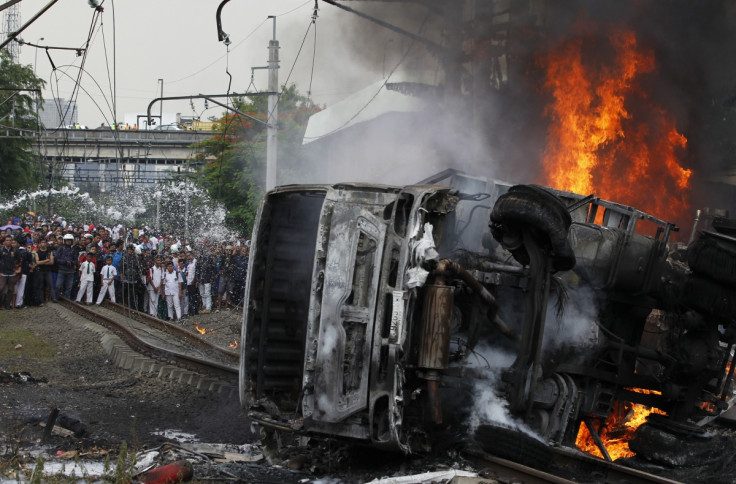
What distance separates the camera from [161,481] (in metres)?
5.59

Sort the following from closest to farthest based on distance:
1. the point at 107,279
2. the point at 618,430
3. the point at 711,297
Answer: the point at 711,297 < the point at 618,430 < the point at 107,279

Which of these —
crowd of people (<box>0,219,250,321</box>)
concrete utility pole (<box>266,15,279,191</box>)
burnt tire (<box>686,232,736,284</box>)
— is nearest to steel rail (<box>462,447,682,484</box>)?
burnt tire (<box>686,232,736,284</box>)

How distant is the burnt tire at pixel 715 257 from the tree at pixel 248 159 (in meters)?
19.3

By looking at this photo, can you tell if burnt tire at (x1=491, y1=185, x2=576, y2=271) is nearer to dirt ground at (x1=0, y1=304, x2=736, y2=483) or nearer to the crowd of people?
dirt ground at (x1=0, y1=304, x2=736, y2=483)

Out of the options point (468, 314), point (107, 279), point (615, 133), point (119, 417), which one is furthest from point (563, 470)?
point (107, 279)

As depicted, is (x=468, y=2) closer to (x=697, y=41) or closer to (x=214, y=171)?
(x=697, y=41)

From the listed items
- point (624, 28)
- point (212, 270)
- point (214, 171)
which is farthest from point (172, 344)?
point (214, 171)

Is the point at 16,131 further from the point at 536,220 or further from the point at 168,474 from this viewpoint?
the point at 536,220

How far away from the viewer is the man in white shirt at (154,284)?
699 inches

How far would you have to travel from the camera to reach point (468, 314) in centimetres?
672

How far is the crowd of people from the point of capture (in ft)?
58.1

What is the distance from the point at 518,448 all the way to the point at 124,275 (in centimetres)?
1452

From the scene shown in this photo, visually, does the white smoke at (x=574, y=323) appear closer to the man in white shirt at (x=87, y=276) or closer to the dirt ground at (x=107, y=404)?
the dirt ground at (x=107, y=404)

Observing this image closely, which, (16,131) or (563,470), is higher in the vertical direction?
(16,131)
